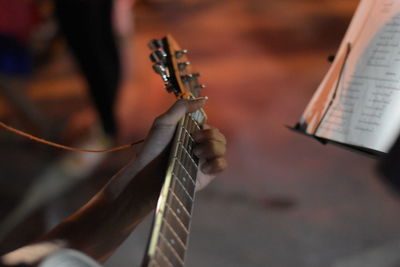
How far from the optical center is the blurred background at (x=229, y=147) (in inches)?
59.6

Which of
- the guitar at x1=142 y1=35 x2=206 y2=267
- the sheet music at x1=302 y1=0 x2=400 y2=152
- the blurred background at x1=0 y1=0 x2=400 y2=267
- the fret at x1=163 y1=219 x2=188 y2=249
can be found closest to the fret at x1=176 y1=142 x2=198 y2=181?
the guitar at x1=142 y1=35 x2=206 y2=267

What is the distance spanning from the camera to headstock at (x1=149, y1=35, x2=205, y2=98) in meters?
0.82

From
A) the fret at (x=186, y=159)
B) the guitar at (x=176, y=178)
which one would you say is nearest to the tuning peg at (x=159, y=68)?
the guitar at (x=176, y=178)

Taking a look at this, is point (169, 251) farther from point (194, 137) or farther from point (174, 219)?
point (194, 137)

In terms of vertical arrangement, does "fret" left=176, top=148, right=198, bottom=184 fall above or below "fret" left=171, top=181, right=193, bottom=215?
above

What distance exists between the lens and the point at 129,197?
81 centimetres

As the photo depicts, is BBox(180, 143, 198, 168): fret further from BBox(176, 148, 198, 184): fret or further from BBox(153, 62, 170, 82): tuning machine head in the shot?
BBox(153, 62, 170, 82): tuning machine head

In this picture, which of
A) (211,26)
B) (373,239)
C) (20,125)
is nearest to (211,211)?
(373,239)

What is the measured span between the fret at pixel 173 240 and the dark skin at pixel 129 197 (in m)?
0.15

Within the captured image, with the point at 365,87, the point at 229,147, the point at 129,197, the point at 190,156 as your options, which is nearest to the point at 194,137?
the point at 190,156

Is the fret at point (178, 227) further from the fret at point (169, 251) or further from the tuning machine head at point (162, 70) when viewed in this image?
the tuning machine head at point (162, 70)

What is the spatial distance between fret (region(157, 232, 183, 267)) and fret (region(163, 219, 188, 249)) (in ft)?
0.07

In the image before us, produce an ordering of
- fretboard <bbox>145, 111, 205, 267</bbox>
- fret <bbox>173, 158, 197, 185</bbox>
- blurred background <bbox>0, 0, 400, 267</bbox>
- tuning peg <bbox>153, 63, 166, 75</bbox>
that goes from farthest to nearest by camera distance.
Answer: blurred background <bbox>0, 0, 400, 267</bbox>, tuning peg <bbox>153, 63, 166, 75</bbox>, fret <bbox>173, 158, 197, 185</bbox>, fretboard <bbox>145, 111, 205, 267</bbox>

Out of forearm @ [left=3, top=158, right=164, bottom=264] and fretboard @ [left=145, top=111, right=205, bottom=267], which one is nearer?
fretboard @ [left=145, top=111, right=205, bottom=267]
